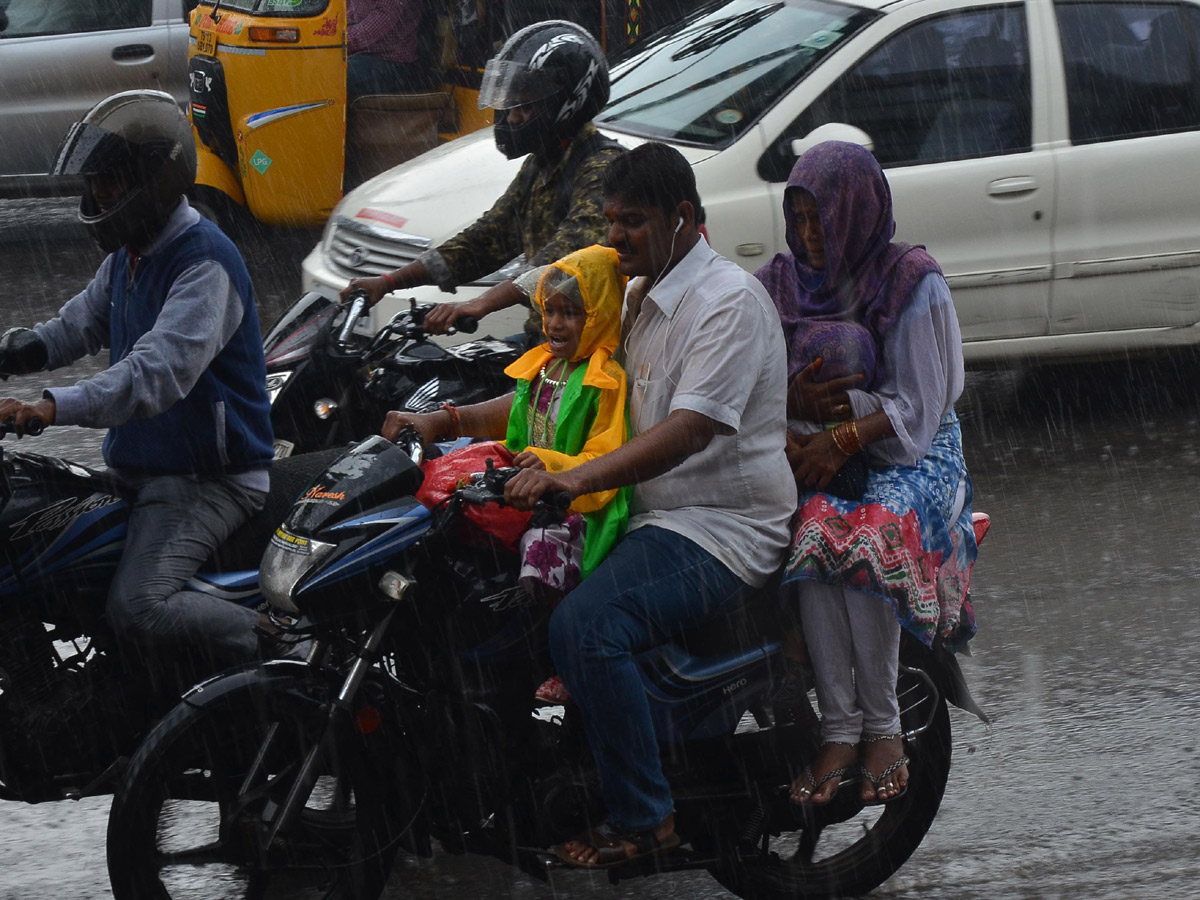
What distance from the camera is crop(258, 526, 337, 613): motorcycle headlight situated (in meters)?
3.13

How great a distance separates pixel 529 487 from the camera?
9.70 feet

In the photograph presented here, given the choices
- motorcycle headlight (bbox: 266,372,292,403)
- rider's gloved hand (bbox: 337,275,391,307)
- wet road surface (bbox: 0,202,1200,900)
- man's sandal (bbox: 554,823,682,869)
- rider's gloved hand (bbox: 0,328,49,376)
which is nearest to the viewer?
man's sandal (bbox: 554,823,682,869)

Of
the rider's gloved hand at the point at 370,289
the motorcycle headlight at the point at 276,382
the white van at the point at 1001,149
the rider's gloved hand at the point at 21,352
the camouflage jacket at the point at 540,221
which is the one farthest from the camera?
the white van at the point at 1001,149

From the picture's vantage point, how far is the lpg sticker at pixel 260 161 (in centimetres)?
930

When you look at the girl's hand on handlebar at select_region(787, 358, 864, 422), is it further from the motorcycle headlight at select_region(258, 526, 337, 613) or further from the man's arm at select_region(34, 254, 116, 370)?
the man's arm at select_region(34, 254, 116, 370)

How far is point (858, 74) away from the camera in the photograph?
671 cm

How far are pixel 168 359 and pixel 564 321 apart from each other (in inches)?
33.7

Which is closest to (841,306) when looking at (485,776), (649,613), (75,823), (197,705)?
(649,613)

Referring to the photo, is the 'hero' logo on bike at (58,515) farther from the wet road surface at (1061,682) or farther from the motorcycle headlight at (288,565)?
the wet road surface at (1061,682)

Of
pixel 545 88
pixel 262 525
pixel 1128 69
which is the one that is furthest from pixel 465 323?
pixel 1128 69

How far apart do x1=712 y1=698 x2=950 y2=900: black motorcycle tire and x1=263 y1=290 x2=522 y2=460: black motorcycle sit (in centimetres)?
167

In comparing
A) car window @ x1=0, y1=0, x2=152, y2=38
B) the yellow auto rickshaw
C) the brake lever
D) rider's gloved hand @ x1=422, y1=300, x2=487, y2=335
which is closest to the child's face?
the brake lever

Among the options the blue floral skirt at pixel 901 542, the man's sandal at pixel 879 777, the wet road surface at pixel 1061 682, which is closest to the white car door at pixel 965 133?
the wet road surface at pixel 1061 682

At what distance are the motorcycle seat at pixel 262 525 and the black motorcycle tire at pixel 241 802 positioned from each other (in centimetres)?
49
